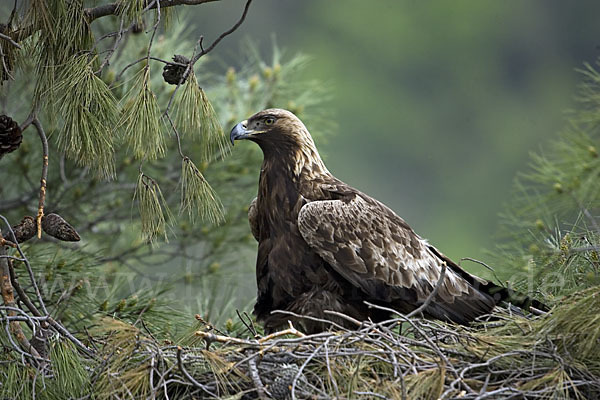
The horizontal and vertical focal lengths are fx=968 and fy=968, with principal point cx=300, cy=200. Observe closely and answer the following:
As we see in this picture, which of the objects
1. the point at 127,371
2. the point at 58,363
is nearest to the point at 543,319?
the point at 127,371

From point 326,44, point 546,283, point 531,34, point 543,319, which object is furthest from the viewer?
point 531,34

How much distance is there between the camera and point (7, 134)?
2955 millimetres

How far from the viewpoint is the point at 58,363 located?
2777 mm

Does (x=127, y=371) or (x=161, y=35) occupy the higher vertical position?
(x=161, y=35)

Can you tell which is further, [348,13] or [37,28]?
[348,13]

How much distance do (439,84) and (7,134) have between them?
811 inches

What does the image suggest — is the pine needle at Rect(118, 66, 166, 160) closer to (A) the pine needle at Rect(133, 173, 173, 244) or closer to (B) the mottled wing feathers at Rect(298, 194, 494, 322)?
(A) the pine needle at Rect(133, 173, 173, 244)

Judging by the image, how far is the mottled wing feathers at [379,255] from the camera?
362 cm

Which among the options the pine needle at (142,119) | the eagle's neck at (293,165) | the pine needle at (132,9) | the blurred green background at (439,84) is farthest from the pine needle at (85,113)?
the blurred green background at (439,84)

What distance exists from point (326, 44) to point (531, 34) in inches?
216

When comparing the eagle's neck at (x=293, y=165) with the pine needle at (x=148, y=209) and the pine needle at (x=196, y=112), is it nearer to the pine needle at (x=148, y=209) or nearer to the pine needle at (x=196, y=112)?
the pine needle at (x=196, y=112)

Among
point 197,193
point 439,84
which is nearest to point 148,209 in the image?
point 197,193

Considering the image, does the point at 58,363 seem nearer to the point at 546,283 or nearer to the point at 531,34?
the point at 546,283

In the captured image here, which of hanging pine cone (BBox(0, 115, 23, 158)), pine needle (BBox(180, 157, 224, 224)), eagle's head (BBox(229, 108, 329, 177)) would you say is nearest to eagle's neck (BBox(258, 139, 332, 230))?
eagle's head (BBox(229, 108, 329, 177))
